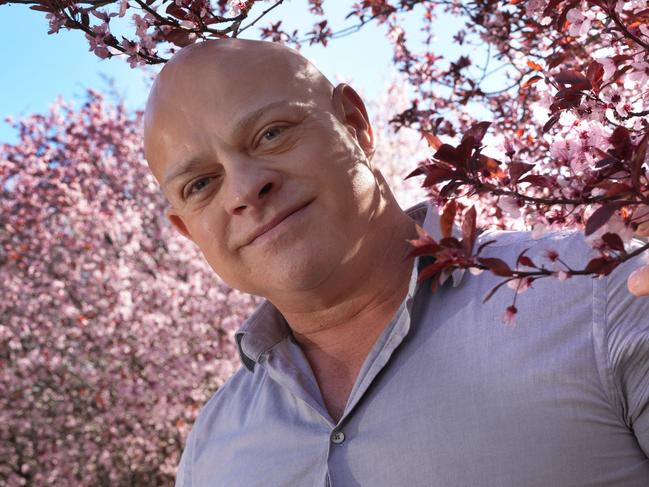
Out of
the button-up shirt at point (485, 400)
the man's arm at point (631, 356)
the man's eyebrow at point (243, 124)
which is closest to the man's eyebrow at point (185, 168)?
the man's eyebrow at point (243, 124)

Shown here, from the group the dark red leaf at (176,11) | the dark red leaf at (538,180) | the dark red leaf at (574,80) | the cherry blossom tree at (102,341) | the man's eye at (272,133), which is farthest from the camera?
the cherry blossom tree at (102,341)

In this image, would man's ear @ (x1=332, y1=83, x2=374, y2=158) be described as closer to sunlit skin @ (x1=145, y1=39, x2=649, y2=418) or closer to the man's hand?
sunlit skin @ (x1=145, y1=39, x2=649, y2=418)

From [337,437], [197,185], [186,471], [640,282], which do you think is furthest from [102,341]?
[640,282]

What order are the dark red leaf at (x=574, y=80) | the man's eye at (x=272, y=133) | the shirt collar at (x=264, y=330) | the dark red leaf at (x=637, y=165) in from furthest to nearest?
the shirt collar at (x=264, y=330)
the man's eye at (x=272, y=133)
the dark red leaf at (x=574, y=80)
the dark red leaf at (x=637, y=165)

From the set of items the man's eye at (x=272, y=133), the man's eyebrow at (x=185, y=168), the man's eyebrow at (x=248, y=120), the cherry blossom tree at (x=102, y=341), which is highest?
the man's eyebrow at (x=248, y=120)

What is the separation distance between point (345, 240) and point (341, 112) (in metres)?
0.40

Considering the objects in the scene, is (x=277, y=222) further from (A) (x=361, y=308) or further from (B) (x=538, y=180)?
(B) (x=538, y=180)

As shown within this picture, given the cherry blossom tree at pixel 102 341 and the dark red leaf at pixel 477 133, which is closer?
the dark red leaf at pixel 477 133

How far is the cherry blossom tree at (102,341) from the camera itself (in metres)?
6.55

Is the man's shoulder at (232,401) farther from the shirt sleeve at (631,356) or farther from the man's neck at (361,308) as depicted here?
the shirt sleeve at (631,356)

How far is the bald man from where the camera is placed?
4.58 ft

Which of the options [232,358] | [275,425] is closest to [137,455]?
[232,358]

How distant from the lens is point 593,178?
112cm

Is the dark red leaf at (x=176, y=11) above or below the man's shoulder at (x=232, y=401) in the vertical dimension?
above
